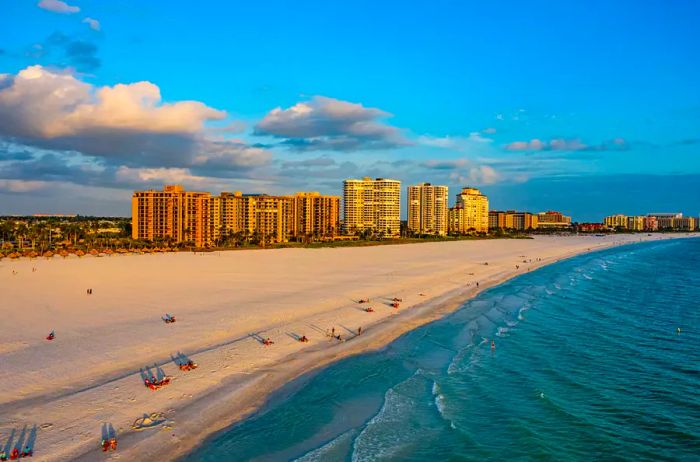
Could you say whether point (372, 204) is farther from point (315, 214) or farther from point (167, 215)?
point (167, 215)

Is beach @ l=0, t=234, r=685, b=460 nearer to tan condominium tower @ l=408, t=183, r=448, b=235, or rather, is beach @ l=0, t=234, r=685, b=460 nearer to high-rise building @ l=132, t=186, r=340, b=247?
high-rise building @ l=132, t=186, r=340, b=247

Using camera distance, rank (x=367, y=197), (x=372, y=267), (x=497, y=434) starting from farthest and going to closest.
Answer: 1. (x=367, y=197)
2. (x=372, y=267)
3. (x=497, y=434)

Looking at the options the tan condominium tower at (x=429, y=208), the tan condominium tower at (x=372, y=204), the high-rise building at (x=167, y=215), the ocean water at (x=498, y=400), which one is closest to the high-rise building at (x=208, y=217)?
the high-rise building at (x=167, y=215)

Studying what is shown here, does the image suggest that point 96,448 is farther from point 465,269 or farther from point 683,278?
point 683,278

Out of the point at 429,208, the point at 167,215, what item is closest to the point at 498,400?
the point at 167,215

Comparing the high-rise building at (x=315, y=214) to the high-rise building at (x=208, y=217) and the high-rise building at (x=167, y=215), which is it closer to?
the high-rise building at (x=208, y=217)

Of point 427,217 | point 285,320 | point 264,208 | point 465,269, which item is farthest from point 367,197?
point 285,320

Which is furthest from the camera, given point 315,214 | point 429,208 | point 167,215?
point 429,208
